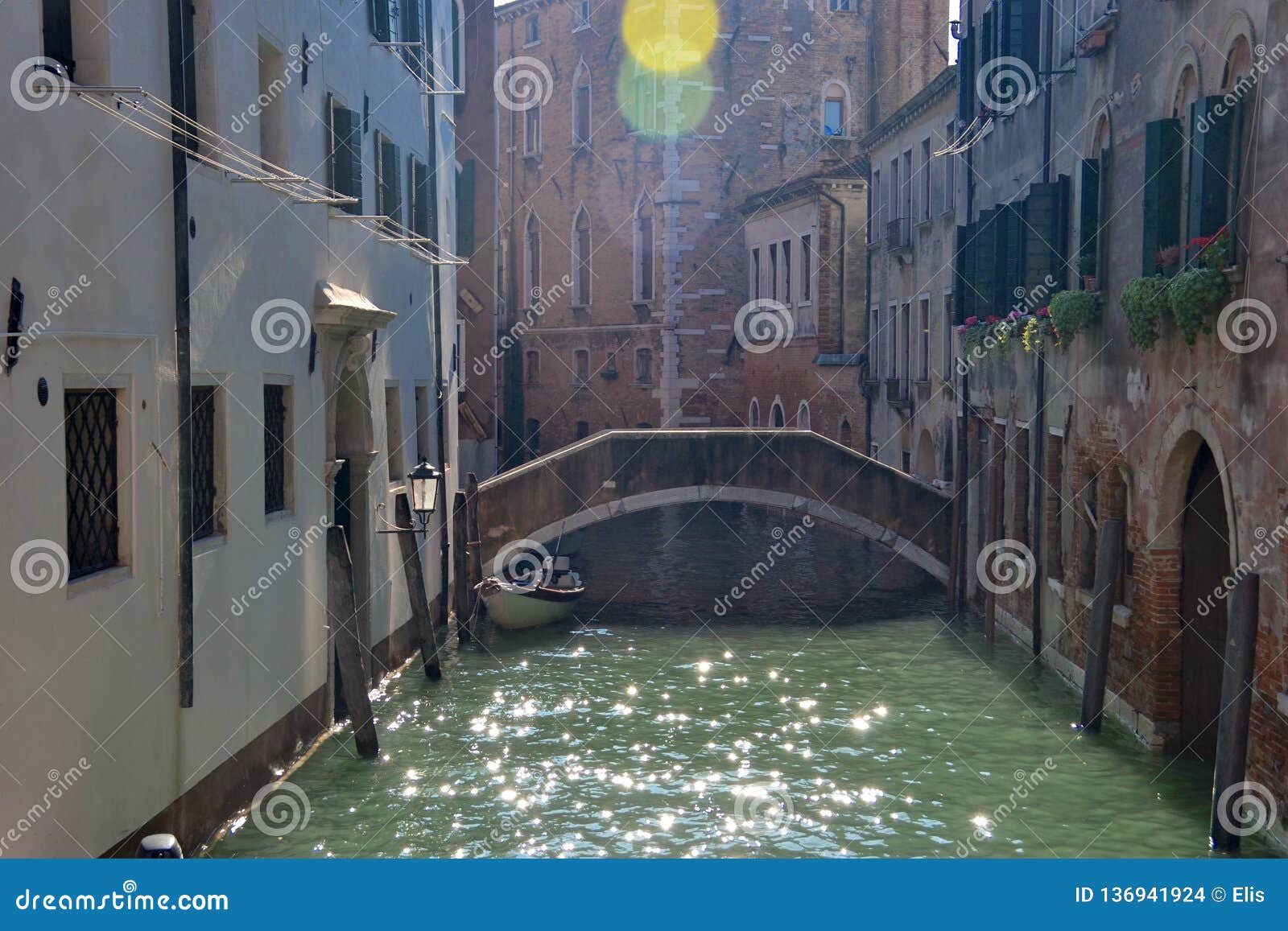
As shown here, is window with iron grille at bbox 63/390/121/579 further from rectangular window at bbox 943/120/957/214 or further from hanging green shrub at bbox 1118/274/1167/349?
rectangular window at bbox 943/120/957/214

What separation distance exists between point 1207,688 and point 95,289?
7449 millimetres

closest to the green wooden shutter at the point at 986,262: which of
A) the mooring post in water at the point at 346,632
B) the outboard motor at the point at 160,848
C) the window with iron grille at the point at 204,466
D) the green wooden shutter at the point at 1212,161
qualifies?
the green wooden shutter at the point at 1212,161

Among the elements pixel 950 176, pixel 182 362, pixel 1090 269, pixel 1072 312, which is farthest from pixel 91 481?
pixel 950 176

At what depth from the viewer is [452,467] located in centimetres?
1703

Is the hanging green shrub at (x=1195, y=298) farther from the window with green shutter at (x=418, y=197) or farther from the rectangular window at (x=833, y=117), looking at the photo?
the rectangular window at (x=833, y=117)

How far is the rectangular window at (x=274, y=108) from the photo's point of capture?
9469mm

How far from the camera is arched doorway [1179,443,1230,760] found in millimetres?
9836

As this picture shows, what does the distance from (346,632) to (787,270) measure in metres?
19.8

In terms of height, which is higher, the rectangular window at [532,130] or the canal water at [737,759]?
the rectangular window at [532,130]

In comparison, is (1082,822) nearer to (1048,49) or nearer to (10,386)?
(10,386)

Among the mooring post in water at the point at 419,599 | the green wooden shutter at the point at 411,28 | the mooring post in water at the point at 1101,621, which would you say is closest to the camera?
the mooring post in water at the point at 1101,621

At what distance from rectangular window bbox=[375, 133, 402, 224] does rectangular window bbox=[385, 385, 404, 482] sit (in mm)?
1599

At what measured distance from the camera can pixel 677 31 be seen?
30328 mm

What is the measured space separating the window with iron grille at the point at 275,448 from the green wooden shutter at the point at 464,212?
7622 mm
